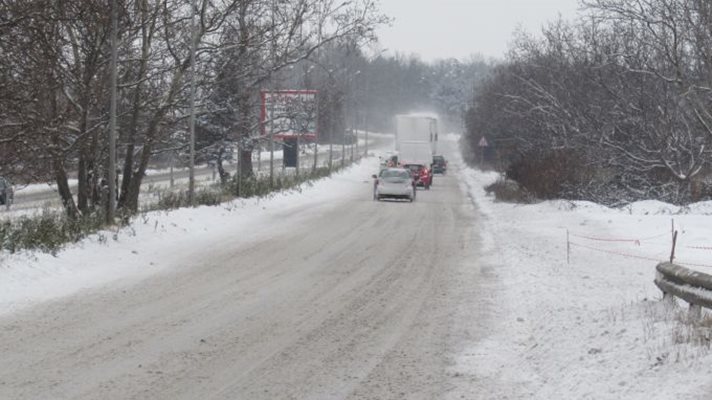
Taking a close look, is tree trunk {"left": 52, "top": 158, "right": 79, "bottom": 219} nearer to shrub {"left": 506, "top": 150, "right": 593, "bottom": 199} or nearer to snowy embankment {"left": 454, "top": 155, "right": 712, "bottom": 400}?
snowy embankment {"left": 454, "top": 155, "right": 712, "bottom": 400}

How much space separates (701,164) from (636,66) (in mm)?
4106

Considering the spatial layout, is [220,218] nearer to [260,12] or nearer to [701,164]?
[260,12]

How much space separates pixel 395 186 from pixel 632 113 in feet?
34.5

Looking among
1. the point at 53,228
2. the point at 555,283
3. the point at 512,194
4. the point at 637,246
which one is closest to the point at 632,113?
the point at 512,194

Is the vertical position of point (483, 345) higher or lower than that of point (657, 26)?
lower

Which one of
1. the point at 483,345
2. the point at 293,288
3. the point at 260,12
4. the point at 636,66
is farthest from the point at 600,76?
the point at 483,345

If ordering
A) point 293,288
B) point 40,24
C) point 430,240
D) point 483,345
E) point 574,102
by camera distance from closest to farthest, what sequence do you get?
point 483,345, point 293,288, point 40,24, point 430,240, point 574,102

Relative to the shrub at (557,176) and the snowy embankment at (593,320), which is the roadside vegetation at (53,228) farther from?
the shrub at (557,176)

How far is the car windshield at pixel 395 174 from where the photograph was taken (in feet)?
116

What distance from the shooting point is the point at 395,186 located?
3469 cm

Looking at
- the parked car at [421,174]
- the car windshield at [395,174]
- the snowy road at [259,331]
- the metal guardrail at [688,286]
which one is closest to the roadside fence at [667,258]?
the metal guardrail at [688,286]

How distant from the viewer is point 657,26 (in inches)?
1120

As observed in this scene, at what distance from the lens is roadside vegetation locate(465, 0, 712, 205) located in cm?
2575

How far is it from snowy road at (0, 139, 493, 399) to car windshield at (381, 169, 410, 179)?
18.7 meters
